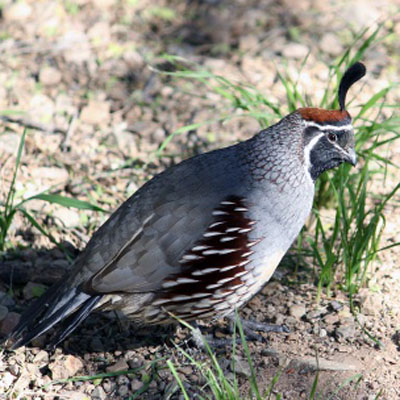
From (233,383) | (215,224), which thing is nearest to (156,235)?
(215,224)

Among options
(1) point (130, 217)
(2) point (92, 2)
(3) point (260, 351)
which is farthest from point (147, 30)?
(3) point (260, 351)

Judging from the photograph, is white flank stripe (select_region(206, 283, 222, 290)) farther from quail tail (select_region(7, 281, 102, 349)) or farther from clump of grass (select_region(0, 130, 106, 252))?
clump of grass (select_region(0, 130, 106, 252))

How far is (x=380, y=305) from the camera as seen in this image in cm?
458

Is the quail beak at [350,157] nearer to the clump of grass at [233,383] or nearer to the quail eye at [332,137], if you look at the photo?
the quail eye at [332,137]

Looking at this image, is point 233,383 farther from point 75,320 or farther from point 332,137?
point 332,137

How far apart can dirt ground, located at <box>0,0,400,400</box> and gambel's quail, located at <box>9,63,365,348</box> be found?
0.34 meters

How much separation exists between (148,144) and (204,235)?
230 cm

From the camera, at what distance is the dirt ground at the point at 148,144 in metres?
4.14

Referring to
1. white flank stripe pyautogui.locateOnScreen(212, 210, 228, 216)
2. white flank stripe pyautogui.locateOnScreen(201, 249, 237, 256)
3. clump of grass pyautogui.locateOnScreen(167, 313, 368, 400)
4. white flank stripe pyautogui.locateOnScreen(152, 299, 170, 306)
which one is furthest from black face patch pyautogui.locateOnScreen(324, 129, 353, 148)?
white flank stripe pyautogui.locateOnScreen(152, 299, 170, 306)

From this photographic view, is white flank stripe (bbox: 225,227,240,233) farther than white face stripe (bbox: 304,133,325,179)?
No

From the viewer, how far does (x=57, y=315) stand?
4105 millimetres

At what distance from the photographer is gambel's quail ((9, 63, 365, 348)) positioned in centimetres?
405

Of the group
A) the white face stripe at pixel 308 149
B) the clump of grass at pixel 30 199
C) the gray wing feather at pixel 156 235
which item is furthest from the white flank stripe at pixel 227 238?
the clump of grass at pixel 30 199

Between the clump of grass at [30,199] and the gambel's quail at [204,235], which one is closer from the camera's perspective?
the gambel's quail at [204,235]
